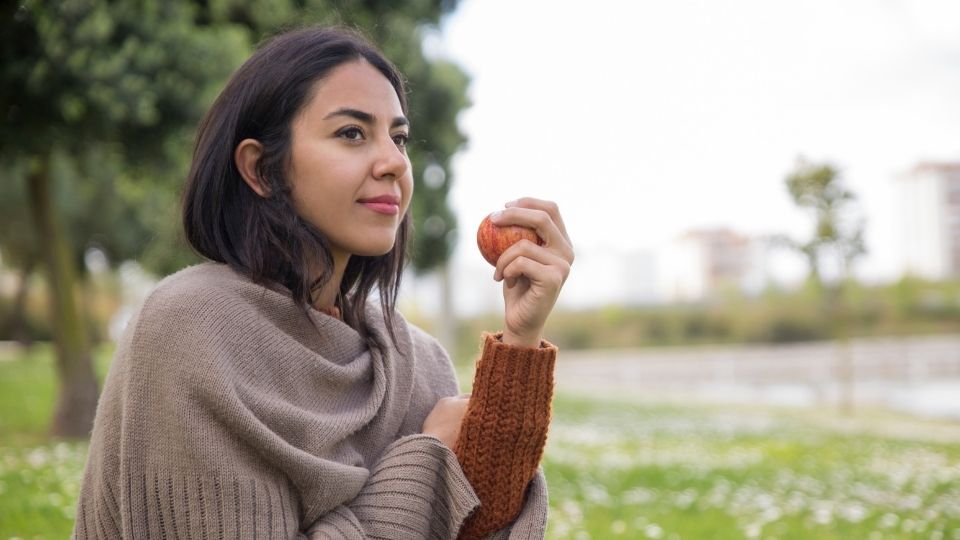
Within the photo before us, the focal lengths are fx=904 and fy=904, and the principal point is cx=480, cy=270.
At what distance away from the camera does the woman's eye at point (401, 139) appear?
2162 millimetres

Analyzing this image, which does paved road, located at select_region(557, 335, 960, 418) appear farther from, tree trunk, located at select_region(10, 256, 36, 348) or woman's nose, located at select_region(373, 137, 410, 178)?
woman's nose, located at select_region(373, 137, 410, 178)

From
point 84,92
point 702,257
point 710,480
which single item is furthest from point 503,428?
point 702,257

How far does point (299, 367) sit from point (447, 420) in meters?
0.40

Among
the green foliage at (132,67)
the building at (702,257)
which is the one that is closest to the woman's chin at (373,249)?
the green foliage at (132,67)

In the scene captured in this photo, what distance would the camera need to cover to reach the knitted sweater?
1.80m

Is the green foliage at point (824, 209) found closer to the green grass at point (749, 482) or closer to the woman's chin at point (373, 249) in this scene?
the green grass at point (749, 482)

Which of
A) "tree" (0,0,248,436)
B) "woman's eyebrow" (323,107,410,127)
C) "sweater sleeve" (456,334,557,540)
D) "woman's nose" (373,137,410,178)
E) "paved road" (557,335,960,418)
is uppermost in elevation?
"tree" (0,0,248,436)

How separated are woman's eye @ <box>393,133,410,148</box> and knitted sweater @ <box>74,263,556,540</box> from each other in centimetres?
46

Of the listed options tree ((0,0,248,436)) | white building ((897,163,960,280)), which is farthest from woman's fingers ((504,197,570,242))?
white building ((897,163,960,280))

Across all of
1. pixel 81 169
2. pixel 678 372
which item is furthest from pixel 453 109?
pixel 678 372

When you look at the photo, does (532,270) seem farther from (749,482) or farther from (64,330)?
(64,330)

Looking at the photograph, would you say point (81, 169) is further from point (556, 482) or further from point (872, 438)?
point (872, 438)

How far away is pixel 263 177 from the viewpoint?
6.64ft

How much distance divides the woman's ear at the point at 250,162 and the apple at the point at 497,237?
0.50m
